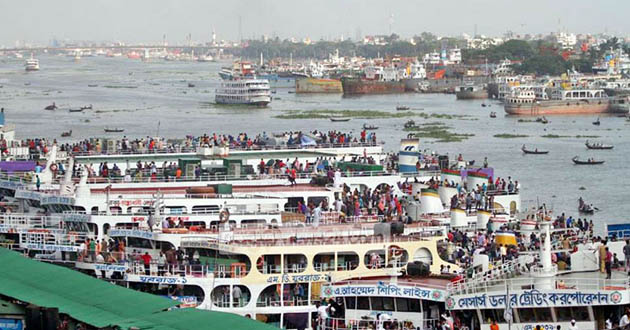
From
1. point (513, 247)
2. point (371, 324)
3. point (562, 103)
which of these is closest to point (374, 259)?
point (371, 324)

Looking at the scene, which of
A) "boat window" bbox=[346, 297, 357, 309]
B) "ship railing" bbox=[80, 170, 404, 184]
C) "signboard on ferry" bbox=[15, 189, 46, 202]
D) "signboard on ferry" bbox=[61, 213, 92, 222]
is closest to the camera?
"boat window" bbox=[346, 297, 357, 309]

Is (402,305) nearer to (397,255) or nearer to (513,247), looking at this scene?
(397,255)

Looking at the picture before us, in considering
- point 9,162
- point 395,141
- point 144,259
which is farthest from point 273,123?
point 144,259

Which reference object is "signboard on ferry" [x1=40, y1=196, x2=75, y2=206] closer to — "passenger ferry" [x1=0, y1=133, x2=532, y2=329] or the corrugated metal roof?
"passenger ferry" [x1=0, y1=133, x2=532, y2=329]

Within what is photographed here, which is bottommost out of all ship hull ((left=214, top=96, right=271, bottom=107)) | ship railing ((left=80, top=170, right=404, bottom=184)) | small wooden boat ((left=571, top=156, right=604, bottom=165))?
ship hull ((left=214, top=96, right=271, bottom=107))

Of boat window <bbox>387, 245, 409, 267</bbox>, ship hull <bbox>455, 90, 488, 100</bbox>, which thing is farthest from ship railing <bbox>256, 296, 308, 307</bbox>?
ship hull <bbox>455, 90, 488, 100</bbox>

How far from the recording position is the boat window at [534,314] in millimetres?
17203

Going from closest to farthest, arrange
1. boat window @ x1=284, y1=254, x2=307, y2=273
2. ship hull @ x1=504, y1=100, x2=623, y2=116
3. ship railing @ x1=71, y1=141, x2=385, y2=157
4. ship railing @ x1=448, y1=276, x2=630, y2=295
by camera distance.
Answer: ship railing @ x1=448, y1=276, x2=630, y2=295
boat window @ x1=284, y1=254, x2=307, y2=273
ship railing @ x1=71, y1=141, x2=385, y2=157
ship hull @ x1=504, y1=100, x2=623, y2=116

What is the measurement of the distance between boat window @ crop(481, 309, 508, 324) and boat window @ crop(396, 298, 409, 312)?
1379mm

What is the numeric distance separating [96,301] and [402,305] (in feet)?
14.4

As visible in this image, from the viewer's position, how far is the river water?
46.8m

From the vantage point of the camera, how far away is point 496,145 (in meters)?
63.3

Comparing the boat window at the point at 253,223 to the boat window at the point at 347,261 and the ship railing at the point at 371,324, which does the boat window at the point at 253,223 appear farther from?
the ship railing at the point at 371,324

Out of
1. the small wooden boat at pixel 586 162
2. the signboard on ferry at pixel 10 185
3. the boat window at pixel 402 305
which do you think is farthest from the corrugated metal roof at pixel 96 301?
the small wooden boat at pixel 586 162
